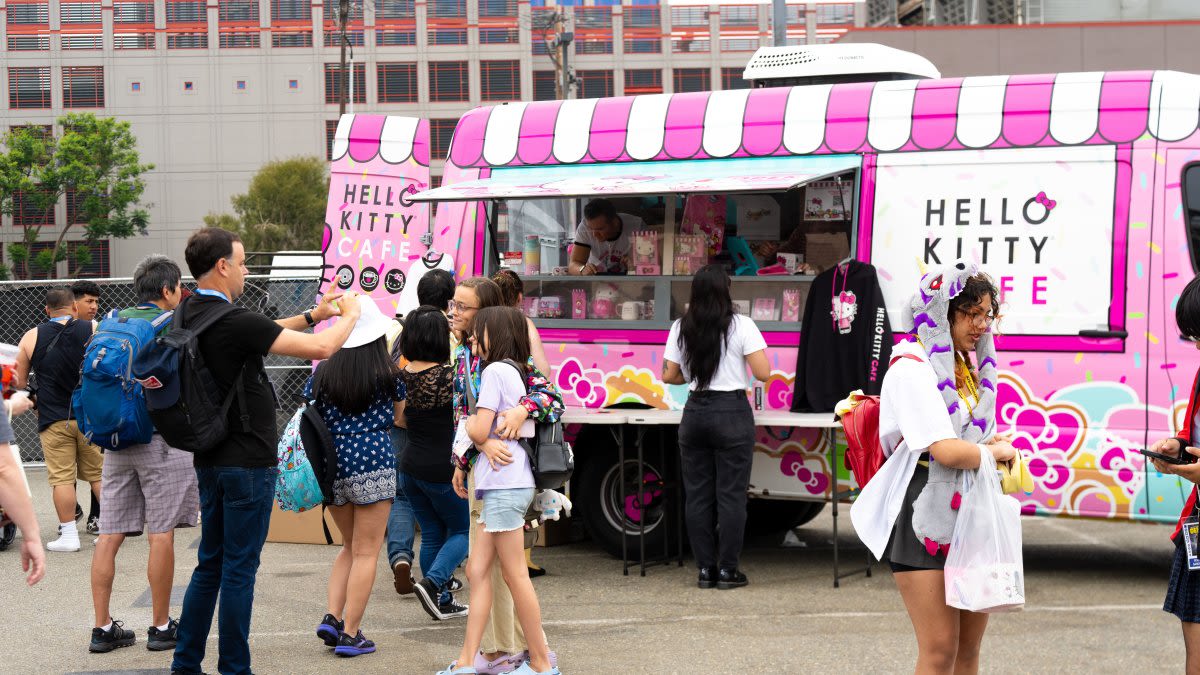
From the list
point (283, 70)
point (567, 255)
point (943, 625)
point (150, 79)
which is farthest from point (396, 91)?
point (943, 625)

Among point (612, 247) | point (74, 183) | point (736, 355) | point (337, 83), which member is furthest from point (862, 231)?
point (337, 83)

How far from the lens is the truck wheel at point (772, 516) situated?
394 inches

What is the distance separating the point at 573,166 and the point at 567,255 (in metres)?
0.75

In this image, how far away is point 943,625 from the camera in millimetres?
4430

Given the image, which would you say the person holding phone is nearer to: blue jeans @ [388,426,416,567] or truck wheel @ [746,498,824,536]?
blue jeans @ [388,426,416,567]

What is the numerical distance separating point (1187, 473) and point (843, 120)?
14.6 feet

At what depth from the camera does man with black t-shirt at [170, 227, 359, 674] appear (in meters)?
5.62

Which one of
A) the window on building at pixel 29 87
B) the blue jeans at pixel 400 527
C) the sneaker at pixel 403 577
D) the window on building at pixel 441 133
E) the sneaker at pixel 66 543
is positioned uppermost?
the window on building at pixel 29 87

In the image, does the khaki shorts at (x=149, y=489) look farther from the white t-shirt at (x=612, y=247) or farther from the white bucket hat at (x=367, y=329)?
the white t-shirt at (x=612, y=247)

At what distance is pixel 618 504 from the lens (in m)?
9.22

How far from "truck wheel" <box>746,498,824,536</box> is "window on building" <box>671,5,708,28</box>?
215ft

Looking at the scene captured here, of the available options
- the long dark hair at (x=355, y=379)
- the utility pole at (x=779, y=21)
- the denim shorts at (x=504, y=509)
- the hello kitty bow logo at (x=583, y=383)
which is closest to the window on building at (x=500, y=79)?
the utility pole at (x=779, y=21)

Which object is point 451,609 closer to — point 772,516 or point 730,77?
point 772,516

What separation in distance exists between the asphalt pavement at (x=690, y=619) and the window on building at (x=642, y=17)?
217 ft
